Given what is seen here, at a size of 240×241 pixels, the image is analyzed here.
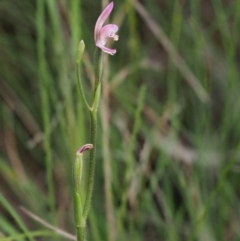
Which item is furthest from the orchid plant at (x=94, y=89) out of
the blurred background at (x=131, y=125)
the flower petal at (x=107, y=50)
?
the blurred background at (x=131, y=125)

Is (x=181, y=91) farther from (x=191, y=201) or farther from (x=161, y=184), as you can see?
(x=191, y=201)

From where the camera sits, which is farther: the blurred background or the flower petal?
the blurred background

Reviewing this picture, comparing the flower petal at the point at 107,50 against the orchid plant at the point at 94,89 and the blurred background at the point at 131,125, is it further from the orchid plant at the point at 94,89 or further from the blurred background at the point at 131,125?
the blurred background at the point at 131,125

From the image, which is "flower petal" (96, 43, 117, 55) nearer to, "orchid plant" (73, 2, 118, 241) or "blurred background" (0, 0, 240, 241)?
"orchid plant" (73, 2, 118, 241)

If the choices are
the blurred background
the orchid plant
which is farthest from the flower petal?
the blurred background

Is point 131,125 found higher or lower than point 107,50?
lower

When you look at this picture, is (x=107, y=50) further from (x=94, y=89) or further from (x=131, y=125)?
(x=131, y=125)

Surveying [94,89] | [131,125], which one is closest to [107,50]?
[94,89]

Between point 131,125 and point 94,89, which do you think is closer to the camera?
point 94,89

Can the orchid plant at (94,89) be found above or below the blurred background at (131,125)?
above
